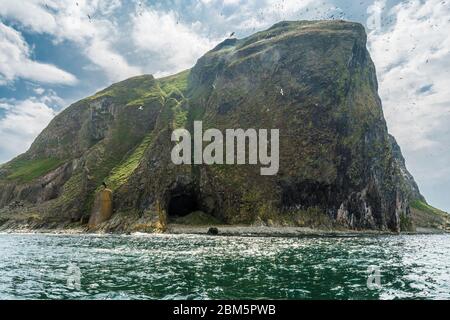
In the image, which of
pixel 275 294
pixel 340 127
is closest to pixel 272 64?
pixel 340 127

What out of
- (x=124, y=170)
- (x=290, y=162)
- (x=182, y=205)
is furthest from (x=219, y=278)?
(x=124, y=170)

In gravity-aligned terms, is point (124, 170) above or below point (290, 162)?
below

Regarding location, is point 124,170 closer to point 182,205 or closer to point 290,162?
point 182,205

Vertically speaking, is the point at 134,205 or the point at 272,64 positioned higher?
the point at 272,64

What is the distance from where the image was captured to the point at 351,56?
7037 inches

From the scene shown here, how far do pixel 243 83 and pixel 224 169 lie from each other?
54.2 m

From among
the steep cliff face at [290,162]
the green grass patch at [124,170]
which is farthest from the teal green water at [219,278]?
the green grass patch at [124,170]

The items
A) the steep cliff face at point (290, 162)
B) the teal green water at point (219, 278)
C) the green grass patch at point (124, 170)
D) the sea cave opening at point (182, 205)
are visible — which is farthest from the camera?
the green grass patch at point (124, 170)

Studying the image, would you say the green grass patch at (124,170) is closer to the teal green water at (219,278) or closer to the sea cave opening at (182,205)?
the sea cave opening at (182,205)

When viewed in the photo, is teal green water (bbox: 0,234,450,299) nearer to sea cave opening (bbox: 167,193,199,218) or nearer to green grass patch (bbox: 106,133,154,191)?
sea cave opening (bbox: 167,193,199,218)

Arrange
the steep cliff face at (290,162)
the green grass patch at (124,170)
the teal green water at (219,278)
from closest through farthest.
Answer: the teal green water at (219,278), the steep cliff face at (290,162), the green grass patch at (124,170)

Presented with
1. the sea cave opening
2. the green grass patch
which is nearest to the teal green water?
the sea cave opening

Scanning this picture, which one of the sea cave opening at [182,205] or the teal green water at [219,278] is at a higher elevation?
the sea cave opening at [182,205]
